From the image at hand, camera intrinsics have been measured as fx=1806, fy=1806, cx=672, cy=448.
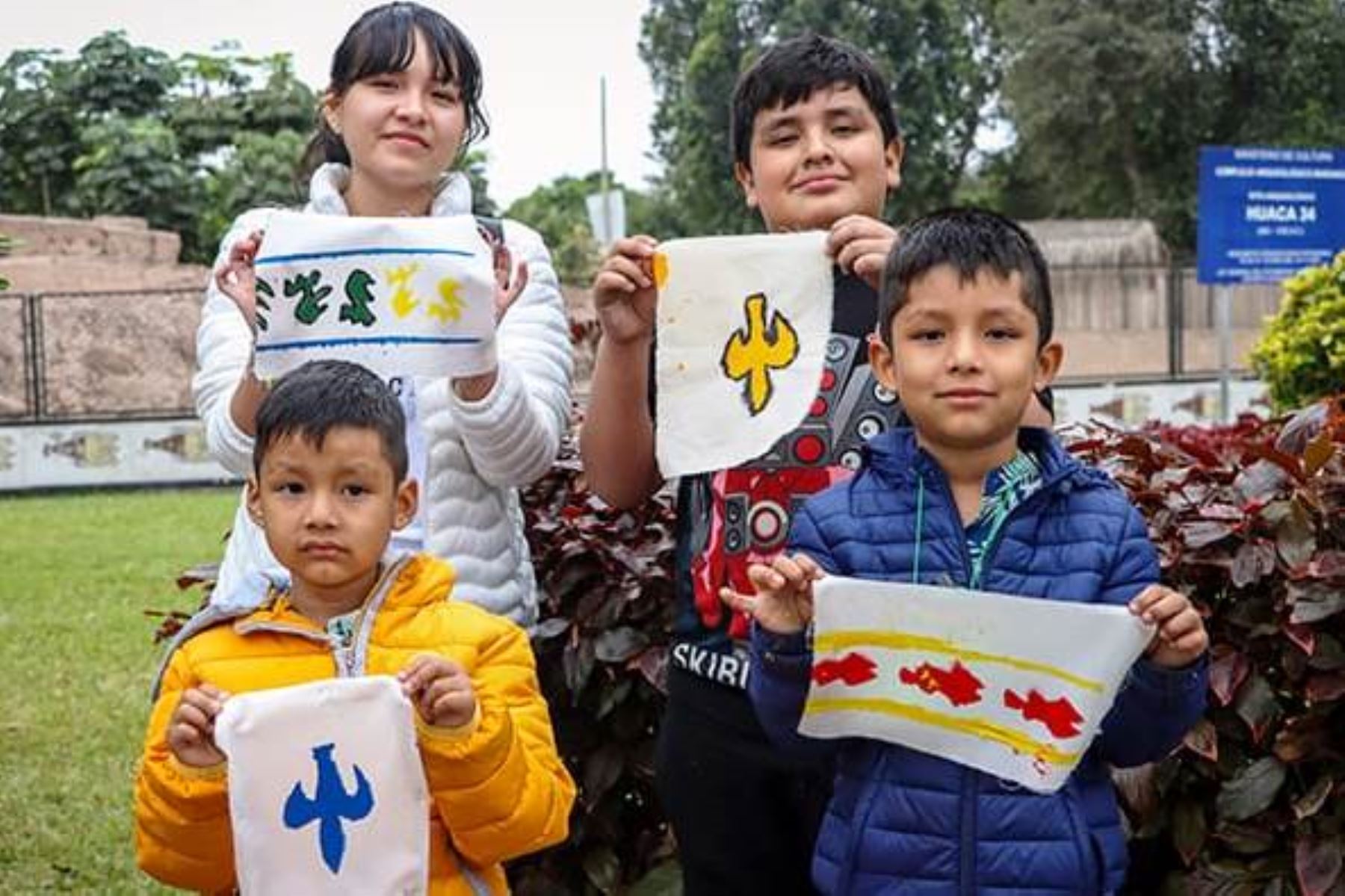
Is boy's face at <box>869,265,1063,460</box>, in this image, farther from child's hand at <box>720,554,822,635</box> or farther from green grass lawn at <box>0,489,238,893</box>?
green grass lawn at <box>0,489,238,893</box>

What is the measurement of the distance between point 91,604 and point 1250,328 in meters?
16.7

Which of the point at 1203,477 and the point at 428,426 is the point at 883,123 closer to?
the point at 428,426

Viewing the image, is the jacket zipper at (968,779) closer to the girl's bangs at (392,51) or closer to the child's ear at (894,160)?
the child's ear at (894,160)

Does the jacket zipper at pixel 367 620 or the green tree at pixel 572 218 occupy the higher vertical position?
the green tree at pixel 572 218

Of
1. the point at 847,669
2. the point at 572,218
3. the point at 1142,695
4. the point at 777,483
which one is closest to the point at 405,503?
the point at 777,483

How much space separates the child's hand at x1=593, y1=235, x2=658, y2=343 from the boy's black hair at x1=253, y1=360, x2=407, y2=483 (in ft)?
1.08

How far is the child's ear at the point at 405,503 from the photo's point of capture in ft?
7.35

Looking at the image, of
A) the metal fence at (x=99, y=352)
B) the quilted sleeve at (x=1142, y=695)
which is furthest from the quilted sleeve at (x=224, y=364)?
the metal fence at (x=99, y=352)

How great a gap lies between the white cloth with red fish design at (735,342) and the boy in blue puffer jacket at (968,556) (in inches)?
8.2

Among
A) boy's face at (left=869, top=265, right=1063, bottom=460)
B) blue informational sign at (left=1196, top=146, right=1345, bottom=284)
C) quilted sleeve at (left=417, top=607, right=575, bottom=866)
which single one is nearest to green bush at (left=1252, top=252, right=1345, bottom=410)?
blue informational sign at (left=1196, top=146, right=1345, bottom=284)

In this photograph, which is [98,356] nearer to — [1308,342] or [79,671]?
[79,671]

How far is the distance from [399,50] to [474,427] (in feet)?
1.83

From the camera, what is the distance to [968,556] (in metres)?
2.06

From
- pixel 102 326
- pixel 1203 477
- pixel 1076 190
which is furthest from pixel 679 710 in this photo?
pixel 1076 190
